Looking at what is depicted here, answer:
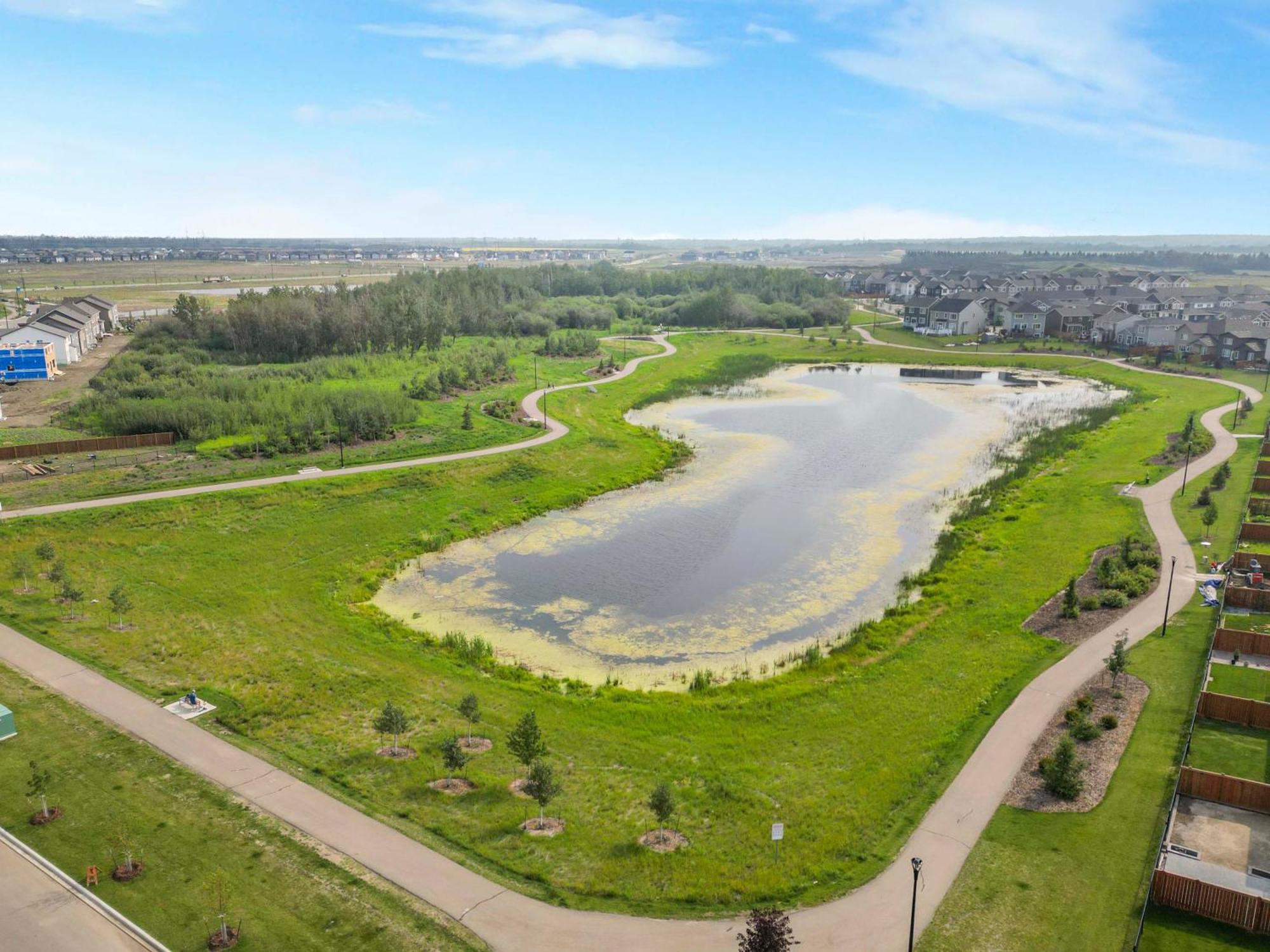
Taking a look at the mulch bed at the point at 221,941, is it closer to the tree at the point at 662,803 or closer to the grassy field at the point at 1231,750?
the tree at the point at 662,803

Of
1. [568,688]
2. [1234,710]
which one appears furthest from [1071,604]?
[568,688]

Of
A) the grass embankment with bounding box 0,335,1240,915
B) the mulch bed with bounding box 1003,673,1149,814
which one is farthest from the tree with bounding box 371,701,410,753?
the mulch bed with bounding box 1003,673,1149,814

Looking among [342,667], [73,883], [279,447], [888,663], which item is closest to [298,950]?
[73,883]

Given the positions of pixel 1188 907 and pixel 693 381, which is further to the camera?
pixel 693 381

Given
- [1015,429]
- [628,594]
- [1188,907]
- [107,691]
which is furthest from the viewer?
[1015,429]

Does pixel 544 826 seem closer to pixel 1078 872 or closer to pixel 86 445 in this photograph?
pixel 1078 872

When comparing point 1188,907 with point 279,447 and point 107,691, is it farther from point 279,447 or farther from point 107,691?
point 279,447
